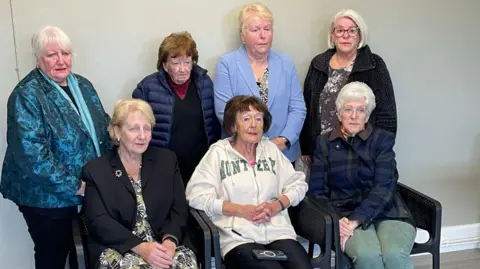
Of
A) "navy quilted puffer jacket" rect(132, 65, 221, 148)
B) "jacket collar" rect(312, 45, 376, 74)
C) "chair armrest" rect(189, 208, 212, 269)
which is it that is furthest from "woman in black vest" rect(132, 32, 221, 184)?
"jacket collar" rect(312, 45, 376, 74)

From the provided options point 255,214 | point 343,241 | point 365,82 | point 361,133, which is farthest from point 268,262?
point 365,82

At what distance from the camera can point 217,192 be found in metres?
2.90

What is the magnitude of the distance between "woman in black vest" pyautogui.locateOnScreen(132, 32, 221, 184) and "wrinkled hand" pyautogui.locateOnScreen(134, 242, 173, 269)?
0.68 m

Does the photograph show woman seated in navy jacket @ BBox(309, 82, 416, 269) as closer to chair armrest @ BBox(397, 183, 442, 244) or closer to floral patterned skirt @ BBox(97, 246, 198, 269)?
chair armrest @ BBox(397, 183, 442, 244)

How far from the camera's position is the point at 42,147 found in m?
2.62

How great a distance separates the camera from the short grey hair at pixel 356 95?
306 cm

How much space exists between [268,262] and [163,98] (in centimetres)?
104

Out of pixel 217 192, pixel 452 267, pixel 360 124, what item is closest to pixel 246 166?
pixel 217 192

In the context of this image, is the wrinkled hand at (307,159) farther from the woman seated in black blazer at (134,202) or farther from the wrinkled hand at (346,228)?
→ the woman seated in black blazer at (134,202)

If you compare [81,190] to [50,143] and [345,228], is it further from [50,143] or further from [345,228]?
[345,228]

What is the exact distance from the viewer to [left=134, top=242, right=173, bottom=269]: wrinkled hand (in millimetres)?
2572

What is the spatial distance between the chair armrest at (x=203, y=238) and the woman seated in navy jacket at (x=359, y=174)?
2.25ft

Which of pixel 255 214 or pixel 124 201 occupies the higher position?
pixel 124 201

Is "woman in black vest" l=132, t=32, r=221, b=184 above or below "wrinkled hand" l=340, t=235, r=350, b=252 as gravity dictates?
above
